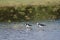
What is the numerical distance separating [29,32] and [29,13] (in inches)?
81.8

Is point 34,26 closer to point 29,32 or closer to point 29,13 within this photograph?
point 29,32

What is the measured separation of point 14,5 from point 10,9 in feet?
1.16

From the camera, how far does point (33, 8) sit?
490 inches

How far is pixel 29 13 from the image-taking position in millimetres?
12383

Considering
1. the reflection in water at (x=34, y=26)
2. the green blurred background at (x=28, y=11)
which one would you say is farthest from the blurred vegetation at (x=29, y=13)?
the reflection in water at (x=34, y=26)

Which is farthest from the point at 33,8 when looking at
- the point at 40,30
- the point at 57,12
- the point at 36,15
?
the point at 40,30

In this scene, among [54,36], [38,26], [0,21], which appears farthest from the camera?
[0,21]

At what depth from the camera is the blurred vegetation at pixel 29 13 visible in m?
12.1

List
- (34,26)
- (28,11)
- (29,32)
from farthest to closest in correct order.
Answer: (28,11), (34,26), (29,32)

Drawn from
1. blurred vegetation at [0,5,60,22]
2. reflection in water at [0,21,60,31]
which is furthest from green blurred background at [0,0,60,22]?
reflection in water at [0,21,60,31]

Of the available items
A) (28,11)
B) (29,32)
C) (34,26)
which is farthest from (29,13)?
(29,32)

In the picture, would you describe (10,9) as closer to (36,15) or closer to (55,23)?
(36,15)

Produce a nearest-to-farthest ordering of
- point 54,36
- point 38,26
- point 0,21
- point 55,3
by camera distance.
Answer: point 54,36 → point 38,26 → point 0,21 → point 55,3

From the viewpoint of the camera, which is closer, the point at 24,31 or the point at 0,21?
the point at 24,31
